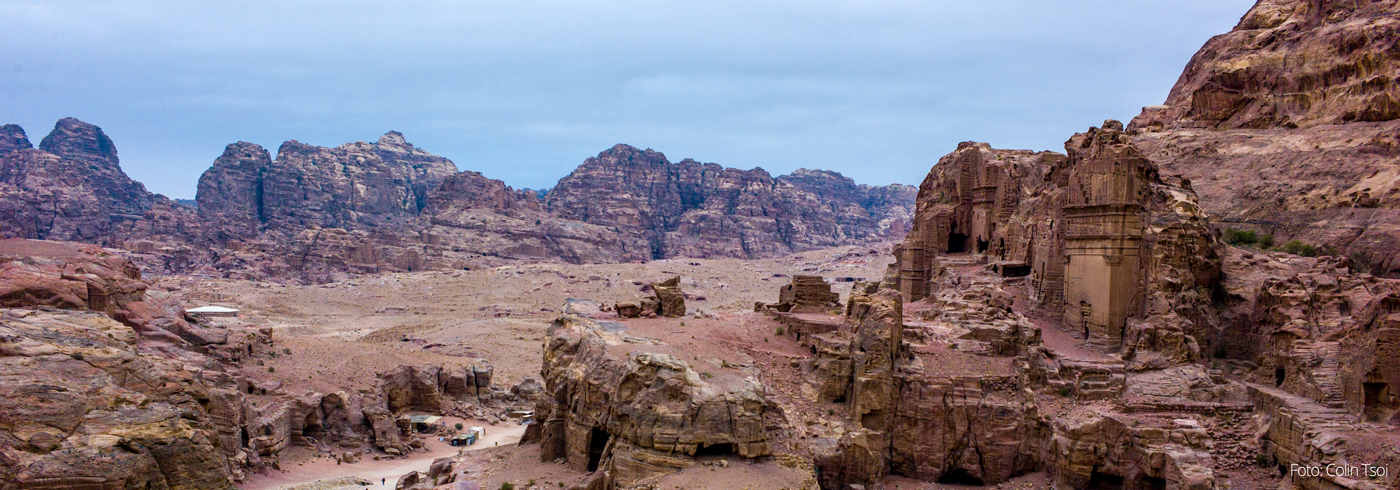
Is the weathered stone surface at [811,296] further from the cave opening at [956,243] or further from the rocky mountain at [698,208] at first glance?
the rocky mountain at [698,208]

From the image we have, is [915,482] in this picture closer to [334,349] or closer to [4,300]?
[4,300]

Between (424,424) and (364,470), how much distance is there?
5.83 m

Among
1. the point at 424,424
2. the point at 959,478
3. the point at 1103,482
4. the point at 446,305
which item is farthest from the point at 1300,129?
the point at 446,305

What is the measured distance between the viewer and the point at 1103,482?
66.6ft

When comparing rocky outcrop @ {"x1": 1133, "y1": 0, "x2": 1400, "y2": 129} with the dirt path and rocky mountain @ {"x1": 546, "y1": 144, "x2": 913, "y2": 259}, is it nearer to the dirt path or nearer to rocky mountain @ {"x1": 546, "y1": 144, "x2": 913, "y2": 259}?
the dirt path

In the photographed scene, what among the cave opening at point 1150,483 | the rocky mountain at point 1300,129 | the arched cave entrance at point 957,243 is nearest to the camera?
the cave opening at point 1150,483

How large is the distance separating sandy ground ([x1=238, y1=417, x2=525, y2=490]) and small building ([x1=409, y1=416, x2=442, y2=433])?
38.2 inches

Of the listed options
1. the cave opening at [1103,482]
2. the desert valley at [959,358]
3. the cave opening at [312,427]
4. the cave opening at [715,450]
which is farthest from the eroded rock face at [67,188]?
the cave opening at [1103,482]

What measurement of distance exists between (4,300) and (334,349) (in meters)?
17.1

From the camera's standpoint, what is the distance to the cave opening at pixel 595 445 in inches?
800

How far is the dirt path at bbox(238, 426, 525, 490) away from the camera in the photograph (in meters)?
24.2

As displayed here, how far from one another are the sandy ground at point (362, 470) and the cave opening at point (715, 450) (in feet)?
35.4

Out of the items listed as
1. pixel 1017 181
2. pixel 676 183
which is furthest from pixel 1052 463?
pixel 676 183

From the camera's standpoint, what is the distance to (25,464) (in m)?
13.8
